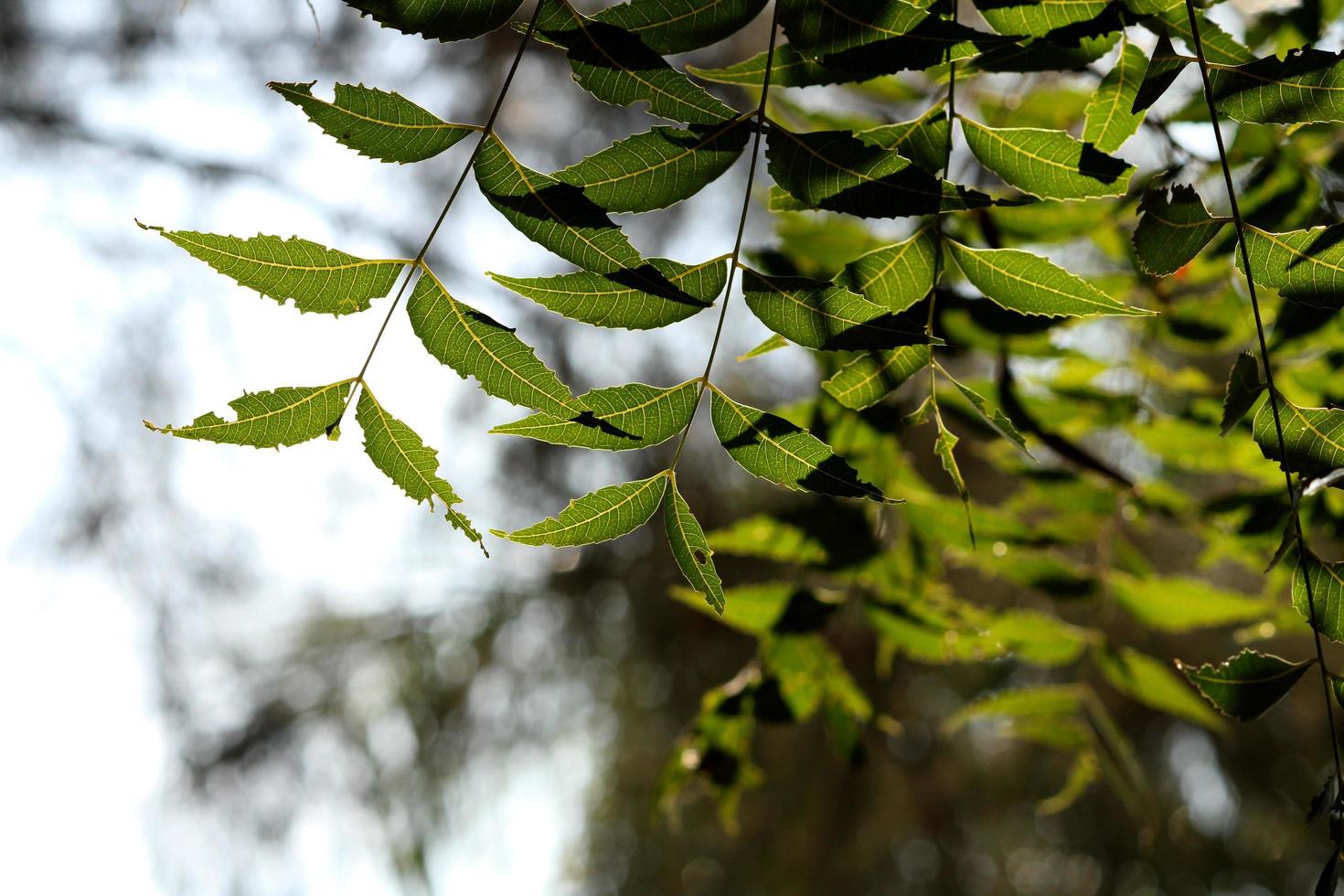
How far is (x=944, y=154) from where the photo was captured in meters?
0.55

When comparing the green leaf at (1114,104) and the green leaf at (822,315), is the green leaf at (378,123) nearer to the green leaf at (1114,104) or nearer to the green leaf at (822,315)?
the green leaf at (822,315)

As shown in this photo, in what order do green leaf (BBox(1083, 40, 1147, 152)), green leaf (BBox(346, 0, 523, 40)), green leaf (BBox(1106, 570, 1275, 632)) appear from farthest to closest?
green leaf (BBox(1106, 570, 1275, 632)) < green leaf (BBox(1083, 40, 1147, 152)) < green leaf (BBox(346, 0, 523, 40))

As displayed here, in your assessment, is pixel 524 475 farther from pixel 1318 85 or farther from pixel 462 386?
pixel 1318 85

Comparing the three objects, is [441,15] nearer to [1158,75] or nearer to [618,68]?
[618,68]

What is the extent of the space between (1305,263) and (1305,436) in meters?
0.09

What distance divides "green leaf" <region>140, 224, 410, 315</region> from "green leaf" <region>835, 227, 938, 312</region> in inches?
10.0

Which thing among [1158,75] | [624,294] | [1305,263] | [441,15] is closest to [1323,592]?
[1305,263]

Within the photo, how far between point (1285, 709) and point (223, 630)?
8.85 feet

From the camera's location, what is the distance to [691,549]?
50 cm

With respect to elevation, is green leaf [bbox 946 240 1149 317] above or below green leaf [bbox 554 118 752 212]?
below

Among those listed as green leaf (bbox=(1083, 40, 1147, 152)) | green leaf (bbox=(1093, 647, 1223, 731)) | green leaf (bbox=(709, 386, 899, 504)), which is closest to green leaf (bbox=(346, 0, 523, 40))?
green leaf (bbox=(709, 386, 899, 504))

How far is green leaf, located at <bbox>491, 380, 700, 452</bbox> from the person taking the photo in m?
0.48

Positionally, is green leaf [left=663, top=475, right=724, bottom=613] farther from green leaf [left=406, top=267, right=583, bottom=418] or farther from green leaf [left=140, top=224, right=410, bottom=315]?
green leaf [left=140, top=224, right=410, bottom=315]

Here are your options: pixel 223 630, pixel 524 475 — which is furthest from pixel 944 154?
pixel 223 630
